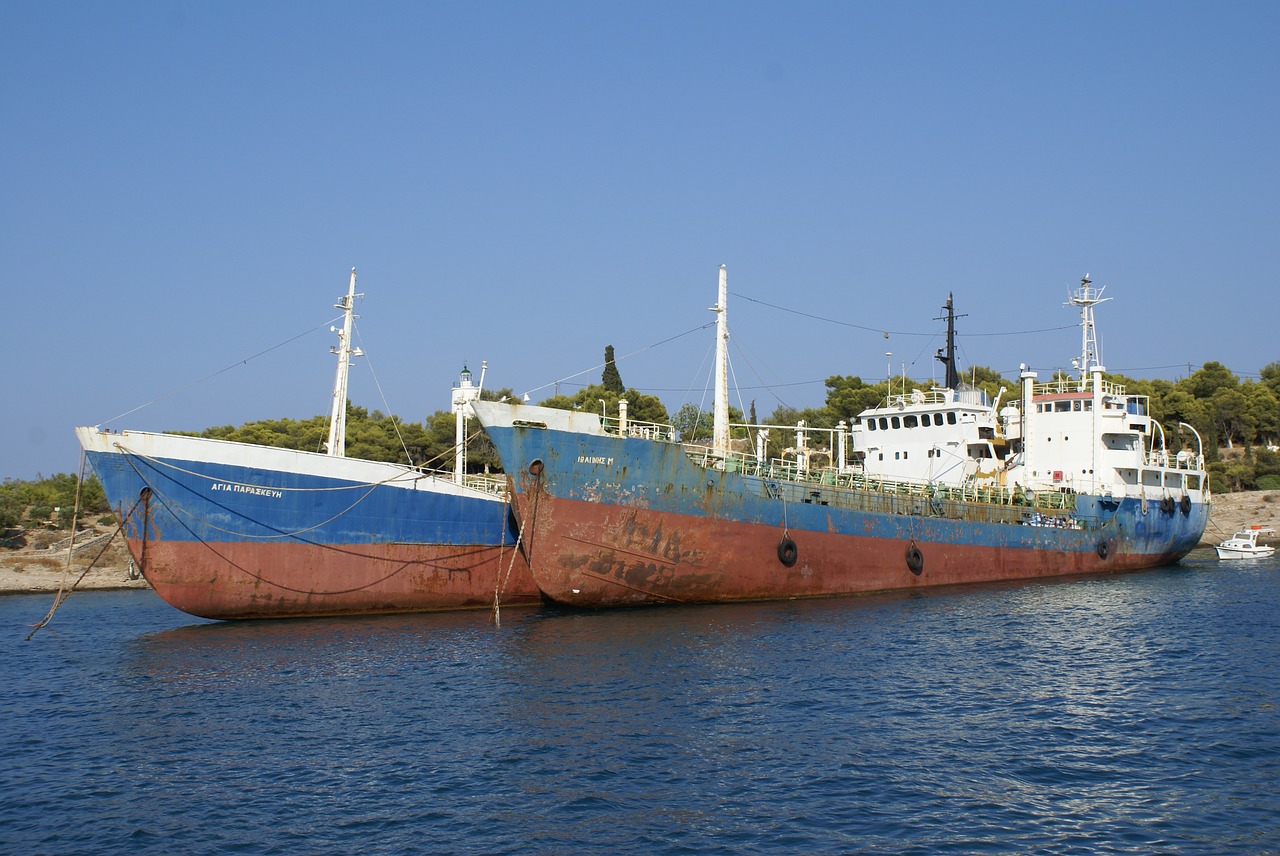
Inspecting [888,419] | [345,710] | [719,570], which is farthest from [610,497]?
[888,419]

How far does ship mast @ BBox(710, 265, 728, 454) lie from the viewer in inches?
1143

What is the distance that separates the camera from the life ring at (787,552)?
28.7 metres

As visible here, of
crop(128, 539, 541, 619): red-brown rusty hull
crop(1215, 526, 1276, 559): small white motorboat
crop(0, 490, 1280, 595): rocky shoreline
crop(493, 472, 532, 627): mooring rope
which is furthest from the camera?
crop(1215, 526, 1276, 559): small white motorboat

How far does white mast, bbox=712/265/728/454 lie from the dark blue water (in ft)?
18.2

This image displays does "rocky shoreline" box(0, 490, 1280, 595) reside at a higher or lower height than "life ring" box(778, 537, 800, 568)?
lower

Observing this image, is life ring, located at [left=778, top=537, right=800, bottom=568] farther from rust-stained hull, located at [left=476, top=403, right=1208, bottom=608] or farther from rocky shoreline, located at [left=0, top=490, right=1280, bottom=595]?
rocky shoreline, located at [left=0, top=490, right=1280, bottom=595]

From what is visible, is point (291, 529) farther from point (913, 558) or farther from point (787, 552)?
point (913, 558)

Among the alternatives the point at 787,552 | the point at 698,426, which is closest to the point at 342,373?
the point at 787,552

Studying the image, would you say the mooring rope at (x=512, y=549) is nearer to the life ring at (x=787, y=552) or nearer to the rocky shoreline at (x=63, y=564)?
the life ring at (x=787, y=552)

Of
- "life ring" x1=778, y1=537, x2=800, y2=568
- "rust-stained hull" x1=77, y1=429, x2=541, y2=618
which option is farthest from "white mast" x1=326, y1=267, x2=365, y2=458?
"life ring" x1=778, y1=537, x2=800, y2=568

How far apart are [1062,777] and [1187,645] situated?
1134 cm

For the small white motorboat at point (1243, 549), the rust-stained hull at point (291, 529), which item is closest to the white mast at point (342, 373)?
the rust-stained hull at point (291, 529)

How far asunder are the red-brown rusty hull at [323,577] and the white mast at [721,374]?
6901 millimetres

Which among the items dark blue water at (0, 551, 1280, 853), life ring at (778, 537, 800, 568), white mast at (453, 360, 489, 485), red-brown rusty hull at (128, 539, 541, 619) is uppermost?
white mast at (453, 360, 489, 485)
